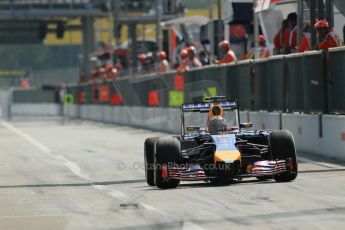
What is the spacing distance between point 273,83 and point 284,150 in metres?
9.04

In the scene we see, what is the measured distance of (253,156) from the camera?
1409 cm

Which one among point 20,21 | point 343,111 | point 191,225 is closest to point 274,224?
point 191,225

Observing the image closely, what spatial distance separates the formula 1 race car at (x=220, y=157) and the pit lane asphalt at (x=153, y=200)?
177 millimetres

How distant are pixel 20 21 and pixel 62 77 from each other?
16.5 m

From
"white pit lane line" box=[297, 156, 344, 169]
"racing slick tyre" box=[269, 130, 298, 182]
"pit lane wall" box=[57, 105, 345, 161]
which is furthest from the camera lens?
"pit lane wall" box=[57, 105, 345, 161]

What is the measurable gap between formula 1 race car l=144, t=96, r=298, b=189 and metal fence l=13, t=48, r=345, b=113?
63.2 inches

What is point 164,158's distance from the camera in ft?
45.3

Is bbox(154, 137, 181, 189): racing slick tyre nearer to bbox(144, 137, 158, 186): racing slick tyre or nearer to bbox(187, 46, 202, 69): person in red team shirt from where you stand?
bbox(144, 137, 158, 186): racing slick tyre

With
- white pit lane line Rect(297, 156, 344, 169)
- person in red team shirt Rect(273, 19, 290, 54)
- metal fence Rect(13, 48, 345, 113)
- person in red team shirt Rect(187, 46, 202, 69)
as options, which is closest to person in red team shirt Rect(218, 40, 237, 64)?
metal fence Rect(13, 48, 345, 113)

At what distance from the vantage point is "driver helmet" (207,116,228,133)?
572 inches

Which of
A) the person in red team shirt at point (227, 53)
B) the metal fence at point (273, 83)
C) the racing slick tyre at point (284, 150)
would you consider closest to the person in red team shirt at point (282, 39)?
the metal fence at point (273, 83)

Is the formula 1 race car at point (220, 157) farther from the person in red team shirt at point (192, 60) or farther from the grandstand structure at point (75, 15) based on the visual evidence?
the grandstand structure at point (75, 15)

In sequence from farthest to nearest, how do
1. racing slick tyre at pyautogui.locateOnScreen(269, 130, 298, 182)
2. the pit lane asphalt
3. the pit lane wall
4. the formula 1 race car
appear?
the pit lane wall → racing slick tyre at pyautogui.locateOnScreen(269, 130, 298, 182) → the formula 1 race car → the pit lane asphalt

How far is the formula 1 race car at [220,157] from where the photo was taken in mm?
13617
